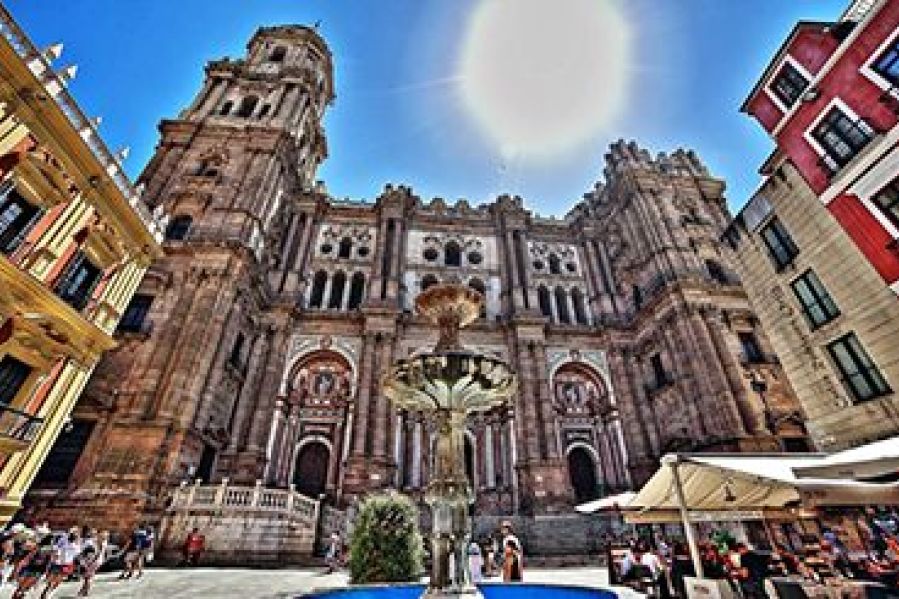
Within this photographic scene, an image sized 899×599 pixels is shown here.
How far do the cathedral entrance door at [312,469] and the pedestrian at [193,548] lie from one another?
7.93 metres

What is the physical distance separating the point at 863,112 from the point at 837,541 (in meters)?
10.6

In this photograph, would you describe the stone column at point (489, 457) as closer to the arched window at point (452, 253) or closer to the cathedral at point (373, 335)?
the cathedral at point (373, 335)

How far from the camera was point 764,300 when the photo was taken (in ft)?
47.8

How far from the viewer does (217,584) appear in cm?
877

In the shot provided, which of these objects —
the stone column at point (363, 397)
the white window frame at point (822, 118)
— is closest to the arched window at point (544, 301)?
the stone column at point (363, 397)

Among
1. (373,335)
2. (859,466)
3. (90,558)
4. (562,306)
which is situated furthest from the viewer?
(562,306)

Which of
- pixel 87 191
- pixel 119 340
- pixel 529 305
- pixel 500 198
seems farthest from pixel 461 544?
pixel 500 198

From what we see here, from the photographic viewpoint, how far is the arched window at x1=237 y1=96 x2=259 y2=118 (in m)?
27.0

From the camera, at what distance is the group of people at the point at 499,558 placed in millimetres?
9070

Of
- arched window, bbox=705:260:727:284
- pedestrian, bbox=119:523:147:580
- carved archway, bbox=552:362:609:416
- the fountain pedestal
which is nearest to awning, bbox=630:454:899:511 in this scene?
the fountain pedestal

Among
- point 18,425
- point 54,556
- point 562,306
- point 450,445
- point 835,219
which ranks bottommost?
point 54,556

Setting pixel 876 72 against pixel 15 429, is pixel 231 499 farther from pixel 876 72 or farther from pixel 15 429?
pixel 876 72

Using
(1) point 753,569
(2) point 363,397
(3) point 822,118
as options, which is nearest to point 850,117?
(3) point 822,118

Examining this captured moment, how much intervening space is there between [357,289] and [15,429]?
16717mm
